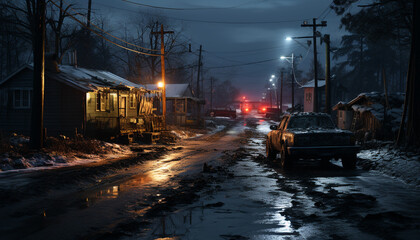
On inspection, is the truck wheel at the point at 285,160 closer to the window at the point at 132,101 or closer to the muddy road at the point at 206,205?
the muddy road at the point at 206,205

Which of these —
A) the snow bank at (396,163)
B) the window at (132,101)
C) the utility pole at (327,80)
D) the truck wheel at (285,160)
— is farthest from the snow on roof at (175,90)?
the truck wheel at (285,160)

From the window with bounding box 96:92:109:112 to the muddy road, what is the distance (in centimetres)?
1475

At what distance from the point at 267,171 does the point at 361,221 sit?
6.14 m

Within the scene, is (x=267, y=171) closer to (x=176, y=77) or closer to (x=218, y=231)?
(x=218, y=231)

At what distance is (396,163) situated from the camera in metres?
12.4

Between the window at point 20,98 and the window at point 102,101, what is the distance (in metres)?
4.56

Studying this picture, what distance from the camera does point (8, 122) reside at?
1017 inches

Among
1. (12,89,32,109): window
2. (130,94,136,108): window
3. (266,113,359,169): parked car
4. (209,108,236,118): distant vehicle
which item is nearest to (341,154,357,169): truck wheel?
(266,113,359,169): parked car

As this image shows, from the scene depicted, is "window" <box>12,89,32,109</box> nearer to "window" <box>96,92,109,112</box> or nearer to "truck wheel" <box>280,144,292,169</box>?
"window" <box>96,92,109,112</box>

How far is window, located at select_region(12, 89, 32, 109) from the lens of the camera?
25703 millimetres

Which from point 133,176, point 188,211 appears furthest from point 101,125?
point 188,211

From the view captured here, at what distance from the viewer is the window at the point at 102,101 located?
84.8ft

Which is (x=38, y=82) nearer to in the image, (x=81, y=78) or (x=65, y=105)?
(x=65, y=105)

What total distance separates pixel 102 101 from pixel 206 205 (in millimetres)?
20714
